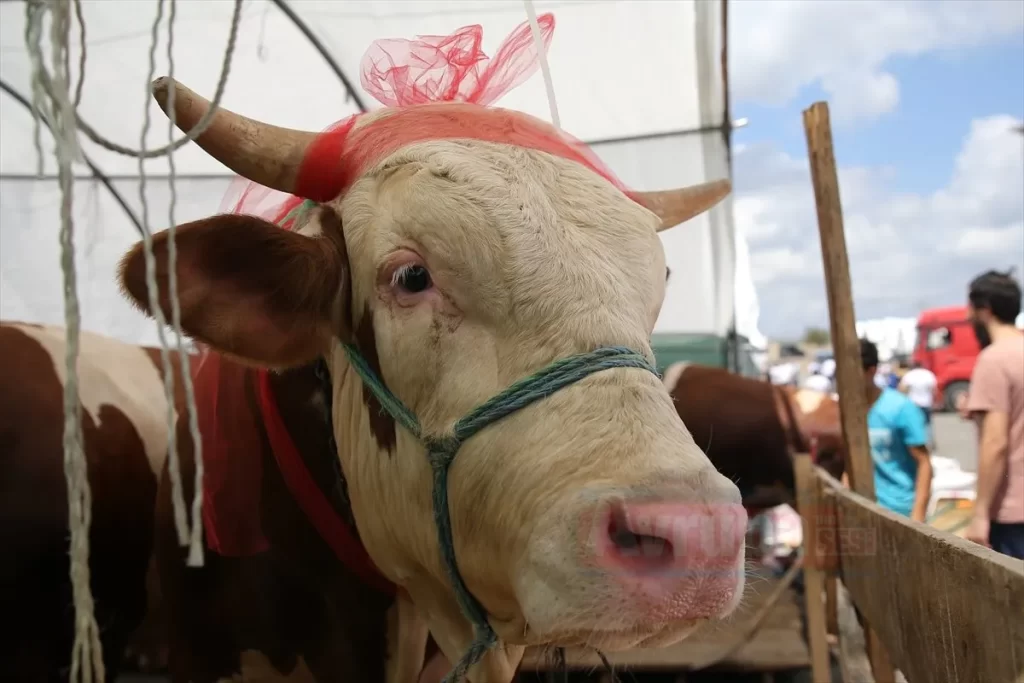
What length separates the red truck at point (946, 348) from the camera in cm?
1522

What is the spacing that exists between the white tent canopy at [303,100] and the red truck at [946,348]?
1296cm

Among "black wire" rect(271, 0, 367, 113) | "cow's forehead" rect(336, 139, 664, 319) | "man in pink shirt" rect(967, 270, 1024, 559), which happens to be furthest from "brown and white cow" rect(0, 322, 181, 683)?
"man in pink shirt" rect(967, 270, 1024, 559)

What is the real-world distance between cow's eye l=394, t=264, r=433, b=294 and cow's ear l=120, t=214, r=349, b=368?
19 centimetres

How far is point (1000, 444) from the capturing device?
2.62 m

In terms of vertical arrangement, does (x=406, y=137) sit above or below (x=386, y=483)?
above

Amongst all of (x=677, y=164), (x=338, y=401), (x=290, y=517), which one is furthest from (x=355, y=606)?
(x=677, y=164)

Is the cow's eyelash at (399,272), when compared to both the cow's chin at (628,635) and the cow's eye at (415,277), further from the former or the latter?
the cow's chin at (628,635)

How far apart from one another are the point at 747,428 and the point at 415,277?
15.3 feet

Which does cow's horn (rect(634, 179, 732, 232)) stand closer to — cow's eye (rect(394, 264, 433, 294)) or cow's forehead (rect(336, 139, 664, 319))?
cow's forehead (rect(336, 139, 664, 319))

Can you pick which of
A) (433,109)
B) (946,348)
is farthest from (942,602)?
(946,348)

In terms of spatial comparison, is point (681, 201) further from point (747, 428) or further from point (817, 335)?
point (817, 335)

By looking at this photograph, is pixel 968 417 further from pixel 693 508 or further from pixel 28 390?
pixel 28 390

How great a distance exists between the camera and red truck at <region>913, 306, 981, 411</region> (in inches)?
599

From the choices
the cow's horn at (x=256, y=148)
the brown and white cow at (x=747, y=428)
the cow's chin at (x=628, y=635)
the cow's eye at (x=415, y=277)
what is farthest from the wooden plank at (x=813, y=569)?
the cow's horn at (x=256, y=148)
